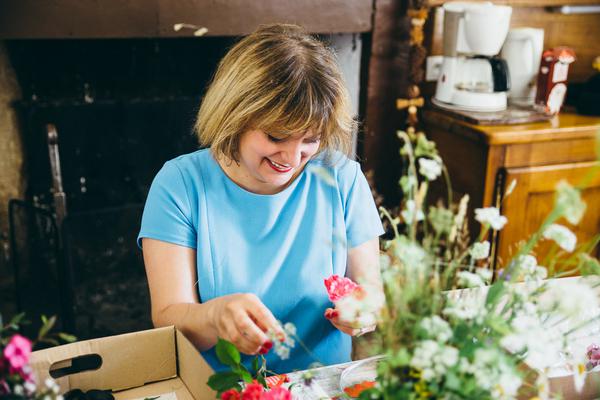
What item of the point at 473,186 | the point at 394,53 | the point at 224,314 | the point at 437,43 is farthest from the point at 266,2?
the point at 224,314

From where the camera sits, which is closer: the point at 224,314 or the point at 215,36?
the point at 224,314

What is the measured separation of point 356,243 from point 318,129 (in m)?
0.31

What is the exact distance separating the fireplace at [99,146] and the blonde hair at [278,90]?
112cm

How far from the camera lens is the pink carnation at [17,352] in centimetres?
59

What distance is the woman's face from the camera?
1178 millimetres

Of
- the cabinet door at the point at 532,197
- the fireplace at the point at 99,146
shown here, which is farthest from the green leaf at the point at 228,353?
the cabinet door at the point at 532,197

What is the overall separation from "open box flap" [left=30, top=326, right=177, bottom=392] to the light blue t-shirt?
0.78 ft

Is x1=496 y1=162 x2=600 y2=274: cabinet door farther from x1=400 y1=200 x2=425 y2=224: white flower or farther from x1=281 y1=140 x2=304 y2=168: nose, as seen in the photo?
x1=400 y1=200 x2=425 y2=224: white flower

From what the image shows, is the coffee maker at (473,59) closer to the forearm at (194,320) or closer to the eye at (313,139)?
the eye at (313,139)

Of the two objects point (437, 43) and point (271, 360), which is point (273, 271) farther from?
point (437, 43)

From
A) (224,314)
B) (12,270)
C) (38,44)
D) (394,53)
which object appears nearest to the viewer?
(224,314)

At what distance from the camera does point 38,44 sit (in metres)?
2.19

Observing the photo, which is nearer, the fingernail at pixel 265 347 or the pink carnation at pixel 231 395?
the pink carnation at pixel 231 395

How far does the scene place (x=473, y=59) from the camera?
7.95 ft
